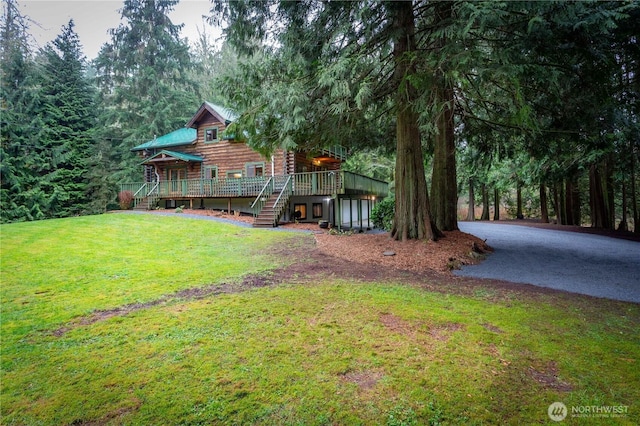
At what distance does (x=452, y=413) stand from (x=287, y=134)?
7.58m

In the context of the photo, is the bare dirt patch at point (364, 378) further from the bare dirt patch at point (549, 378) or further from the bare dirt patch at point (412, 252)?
the bare dirt patch at point (412, 252)

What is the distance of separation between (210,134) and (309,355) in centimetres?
2227

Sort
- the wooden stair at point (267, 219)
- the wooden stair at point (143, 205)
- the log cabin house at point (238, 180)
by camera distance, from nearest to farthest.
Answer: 1. the wooden stair at point (267, 219)
2. the log cabin house at point (238, 180)
3. the wooden stair at point (143, 205)

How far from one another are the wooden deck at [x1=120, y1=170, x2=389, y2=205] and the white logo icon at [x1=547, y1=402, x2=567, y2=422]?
12.9m

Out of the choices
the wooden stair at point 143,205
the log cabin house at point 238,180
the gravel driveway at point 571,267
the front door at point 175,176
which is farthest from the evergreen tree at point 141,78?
the gravel driveway at point 571,267

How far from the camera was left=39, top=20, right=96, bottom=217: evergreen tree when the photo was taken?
70.5ft

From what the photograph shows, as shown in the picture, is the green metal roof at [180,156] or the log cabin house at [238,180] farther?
the green metal roof at [180,156]

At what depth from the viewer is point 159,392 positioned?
253cm

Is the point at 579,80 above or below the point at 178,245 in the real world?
above

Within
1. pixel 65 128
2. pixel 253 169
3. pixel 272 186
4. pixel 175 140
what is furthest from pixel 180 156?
pixel 65 128

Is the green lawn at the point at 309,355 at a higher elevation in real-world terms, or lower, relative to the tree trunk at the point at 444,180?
lower

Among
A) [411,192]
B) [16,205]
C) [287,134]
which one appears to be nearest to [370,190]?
[411,192]

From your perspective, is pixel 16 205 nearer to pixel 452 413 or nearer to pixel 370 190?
pixel 370 190

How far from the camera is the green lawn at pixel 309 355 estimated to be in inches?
92.4
